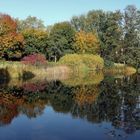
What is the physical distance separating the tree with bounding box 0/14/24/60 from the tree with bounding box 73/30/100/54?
49.4ft

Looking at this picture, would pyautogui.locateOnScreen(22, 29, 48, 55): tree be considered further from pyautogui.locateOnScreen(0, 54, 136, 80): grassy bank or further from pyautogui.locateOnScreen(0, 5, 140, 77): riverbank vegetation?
pyautogui.locateOnScreen(0, 54, 136, 80): grassy bank

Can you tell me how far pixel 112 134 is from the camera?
1694 centimetres

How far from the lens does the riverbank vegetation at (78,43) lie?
6994cm

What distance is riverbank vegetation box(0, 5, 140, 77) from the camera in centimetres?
6994

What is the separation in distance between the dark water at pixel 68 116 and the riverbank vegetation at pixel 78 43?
107 ft

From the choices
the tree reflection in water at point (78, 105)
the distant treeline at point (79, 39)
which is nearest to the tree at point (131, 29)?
the distant treeline at point (79, 39)

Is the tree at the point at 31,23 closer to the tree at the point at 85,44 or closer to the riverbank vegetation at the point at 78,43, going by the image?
the riverbank vegetation at the point at 78,43

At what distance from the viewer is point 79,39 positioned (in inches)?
3322

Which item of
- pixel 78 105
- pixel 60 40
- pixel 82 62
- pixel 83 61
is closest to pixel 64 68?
pixel 82 62

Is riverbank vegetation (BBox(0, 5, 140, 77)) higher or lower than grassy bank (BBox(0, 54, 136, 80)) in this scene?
higher

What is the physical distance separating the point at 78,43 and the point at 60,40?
5.61 meters

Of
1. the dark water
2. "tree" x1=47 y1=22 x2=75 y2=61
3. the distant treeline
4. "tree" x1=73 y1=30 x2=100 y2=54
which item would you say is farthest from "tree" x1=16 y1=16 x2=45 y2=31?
the dark water

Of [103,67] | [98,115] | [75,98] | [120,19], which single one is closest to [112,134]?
[98,115]

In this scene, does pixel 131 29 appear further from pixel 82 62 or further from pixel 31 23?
pixel 31 23
